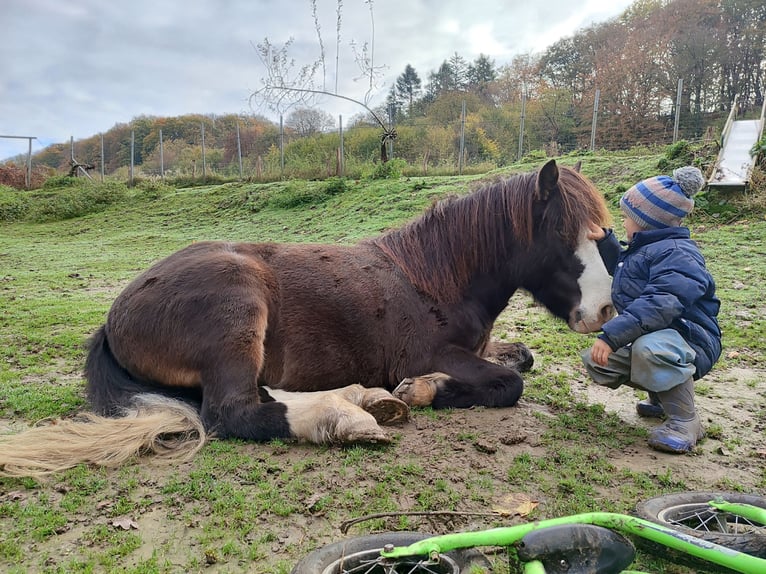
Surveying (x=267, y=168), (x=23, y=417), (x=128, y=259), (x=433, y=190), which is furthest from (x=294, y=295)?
(x=267, y=168)

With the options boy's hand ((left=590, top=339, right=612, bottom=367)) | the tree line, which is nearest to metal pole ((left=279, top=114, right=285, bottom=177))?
the tree line

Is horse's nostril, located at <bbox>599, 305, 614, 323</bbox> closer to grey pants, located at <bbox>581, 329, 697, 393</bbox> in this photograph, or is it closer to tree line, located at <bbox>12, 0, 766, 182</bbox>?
grey pants, located at <bbox>581, 329, 697, 393</bbox>

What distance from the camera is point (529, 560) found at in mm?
1409

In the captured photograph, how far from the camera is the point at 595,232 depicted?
3.29 meters

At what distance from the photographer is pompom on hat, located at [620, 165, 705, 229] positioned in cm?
286

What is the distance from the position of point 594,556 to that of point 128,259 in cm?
1186

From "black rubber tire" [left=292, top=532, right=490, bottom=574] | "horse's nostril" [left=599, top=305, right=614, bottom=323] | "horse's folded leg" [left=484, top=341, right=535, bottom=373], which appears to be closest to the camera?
"black rubber tire" [left=292, top=532, right=490, bottom=574]

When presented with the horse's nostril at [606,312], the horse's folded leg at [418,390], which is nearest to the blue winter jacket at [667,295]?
the horse's nostril at [606,312]

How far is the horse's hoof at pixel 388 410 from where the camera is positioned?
2.96 m

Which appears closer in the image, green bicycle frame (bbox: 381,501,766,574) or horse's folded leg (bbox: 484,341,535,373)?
green bicycle frame (bbox: 381,501,766,574)

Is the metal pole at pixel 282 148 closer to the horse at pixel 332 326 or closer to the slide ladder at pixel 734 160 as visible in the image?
the slide ladder at pixel 734 160

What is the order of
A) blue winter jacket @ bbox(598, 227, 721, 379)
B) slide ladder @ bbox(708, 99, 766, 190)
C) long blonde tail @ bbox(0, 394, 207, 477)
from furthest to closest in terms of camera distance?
slide ladder @ bbox(708, 99, 766, 190) < blue winter jacket @ bbox(598, 227, 721, 379) < long blonde tail @ bbox(0, 394, 207, 477)

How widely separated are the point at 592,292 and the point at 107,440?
286 cm

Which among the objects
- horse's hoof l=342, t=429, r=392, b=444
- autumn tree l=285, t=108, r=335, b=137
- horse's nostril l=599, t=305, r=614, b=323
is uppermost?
autumn tree l=285, t=108, r=335, b=137
